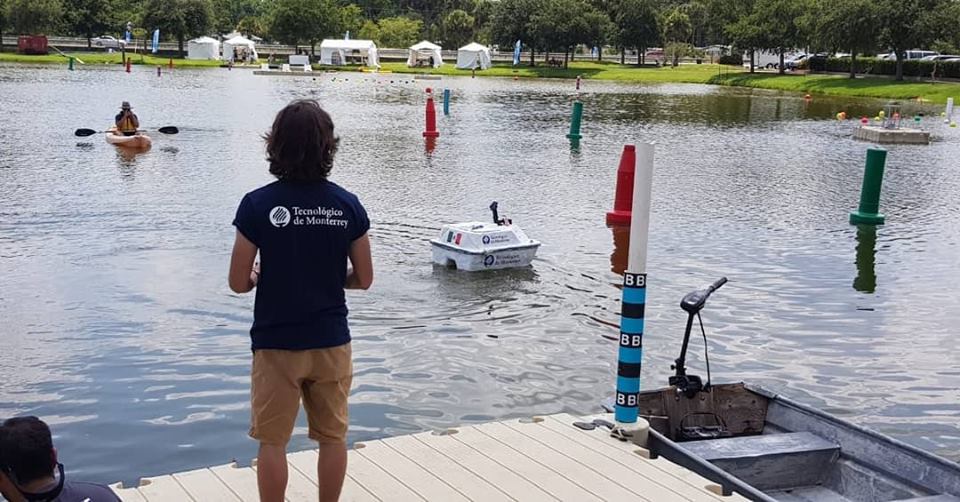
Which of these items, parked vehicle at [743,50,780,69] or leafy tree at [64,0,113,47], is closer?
parked vehicle at [743,50,780,69]

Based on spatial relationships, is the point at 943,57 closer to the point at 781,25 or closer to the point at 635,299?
the point at 781,25

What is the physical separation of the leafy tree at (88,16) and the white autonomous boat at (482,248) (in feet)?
396

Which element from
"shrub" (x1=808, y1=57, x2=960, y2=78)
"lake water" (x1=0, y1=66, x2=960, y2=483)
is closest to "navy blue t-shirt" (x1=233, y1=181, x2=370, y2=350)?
"lake water" (x1=0, y1=66, x2=960, y2=483)

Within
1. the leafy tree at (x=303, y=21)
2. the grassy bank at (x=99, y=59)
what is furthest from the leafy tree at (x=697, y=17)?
the grassy bank at (x=99, y=59)

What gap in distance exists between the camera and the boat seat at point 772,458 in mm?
8008

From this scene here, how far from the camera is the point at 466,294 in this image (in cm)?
1520

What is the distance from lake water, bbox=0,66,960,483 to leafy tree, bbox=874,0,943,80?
150 feet

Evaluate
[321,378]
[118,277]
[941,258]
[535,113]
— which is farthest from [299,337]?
[535,113]

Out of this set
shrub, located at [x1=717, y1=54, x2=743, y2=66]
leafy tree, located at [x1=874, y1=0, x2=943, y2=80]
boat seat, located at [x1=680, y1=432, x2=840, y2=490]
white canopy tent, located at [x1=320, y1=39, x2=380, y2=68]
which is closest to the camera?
boat seat, located at [x1=680, y1=432, x2=840, y2=490]

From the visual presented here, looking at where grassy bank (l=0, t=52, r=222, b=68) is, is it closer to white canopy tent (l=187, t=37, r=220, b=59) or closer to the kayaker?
white canopy tent (l=187, t=37, r=220, b=59)

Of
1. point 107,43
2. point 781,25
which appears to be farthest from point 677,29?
point 107,43

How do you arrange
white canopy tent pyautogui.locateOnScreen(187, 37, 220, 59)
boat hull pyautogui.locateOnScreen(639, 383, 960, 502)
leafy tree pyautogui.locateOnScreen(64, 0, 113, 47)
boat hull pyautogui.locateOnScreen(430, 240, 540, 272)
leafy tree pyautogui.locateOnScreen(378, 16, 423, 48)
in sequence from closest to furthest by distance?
boat hull pyautogui.locateOnScreen(639, 383, 960, 502)
boat hull pyautogui.locateOnScreen(430, 240, 540, 272)
white canopy tent pyautogui.locateOnScreen(187, 37, 220, 59)
leafy tree pyautogui.locateOnScreen(64, 0, 113, 47)
leafy tree pyautogui.locateOnScreen(378, 16, 423, 48)

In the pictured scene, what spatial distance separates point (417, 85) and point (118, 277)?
70.0 metres

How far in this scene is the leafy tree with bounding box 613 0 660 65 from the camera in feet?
392
